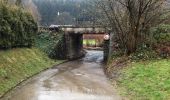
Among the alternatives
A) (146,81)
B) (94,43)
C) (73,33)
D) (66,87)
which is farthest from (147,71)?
(94,43)

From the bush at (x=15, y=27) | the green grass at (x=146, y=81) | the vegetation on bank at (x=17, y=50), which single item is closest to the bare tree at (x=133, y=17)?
the green grass at (x=146, y=81)

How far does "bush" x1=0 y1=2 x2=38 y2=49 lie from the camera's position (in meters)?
38.5

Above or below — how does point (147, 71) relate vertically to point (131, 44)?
below

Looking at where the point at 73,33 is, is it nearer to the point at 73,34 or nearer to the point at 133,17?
the point at 73,34

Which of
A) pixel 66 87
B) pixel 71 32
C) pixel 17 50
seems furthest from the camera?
pixel 71 32

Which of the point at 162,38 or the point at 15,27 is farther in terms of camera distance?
the point at 162,38

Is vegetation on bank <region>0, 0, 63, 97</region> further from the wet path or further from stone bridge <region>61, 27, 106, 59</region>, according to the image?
stone bridge <region>61, 27, 106, 59</region>

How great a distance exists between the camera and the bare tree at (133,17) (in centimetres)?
4100

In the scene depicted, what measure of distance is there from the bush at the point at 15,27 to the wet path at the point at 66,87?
15.4ft

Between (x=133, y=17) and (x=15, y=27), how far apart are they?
1223cm

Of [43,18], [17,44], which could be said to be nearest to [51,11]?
[43,18]

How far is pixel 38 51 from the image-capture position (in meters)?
49.4

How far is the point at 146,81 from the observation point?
28.2 m

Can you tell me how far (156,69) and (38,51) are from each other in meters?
21.2
